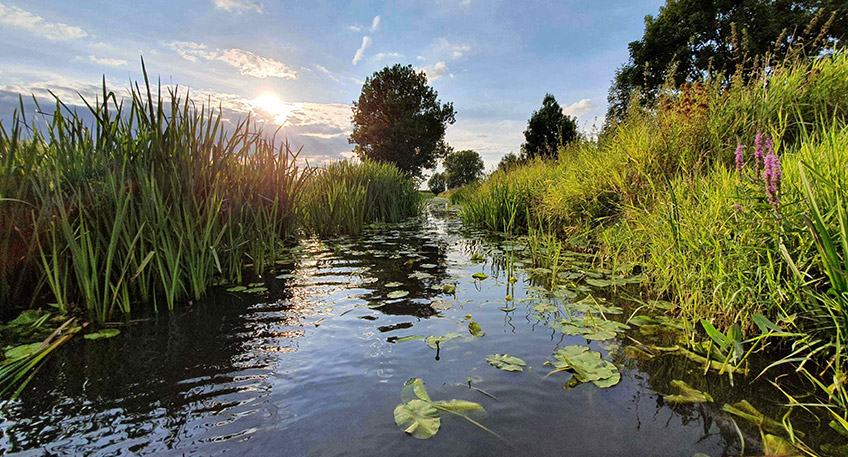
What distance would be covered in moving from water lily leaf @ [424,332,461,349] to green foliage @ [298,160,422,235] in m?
4.89

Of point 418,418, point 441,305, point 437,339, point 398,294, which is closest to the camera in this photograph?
point 418,418

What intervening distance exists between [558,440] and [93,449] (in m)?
1.65

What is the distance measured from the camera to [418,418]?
1420 millimetres

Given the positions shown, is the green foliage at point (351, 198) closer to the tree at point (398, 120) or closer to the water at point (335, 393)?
the water at point (335, 393)

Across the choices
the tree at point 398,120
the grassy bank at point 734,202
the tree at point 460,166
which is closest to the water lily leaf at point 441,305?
the grassy bank at point 734,202

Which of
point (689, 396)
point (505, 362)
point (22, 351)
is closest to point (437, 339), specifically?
point (505, 362)

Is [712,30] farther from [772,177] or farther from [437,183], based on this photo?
[437,183]

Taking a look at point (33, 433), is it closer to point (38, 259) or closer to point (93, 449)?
point (93, 449)

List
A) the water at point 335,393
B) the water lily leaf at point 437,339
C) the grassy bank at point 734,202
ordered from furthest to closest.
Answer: the water lily leaf at point 437,339 → the grassy bank at point 734,202 → the water at point 335,393

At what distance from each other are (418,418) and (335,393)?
1.44 ft

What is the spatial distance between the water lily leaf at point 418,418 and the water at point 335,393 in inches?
1.2

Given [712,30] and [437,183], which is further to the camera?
[437,183]

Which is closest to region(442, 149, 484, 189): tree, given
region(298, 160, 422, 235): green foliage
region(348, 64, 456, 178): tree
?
region(348, 64, 456, 178): tree

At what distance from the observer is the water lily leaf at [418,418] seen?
135 cm
